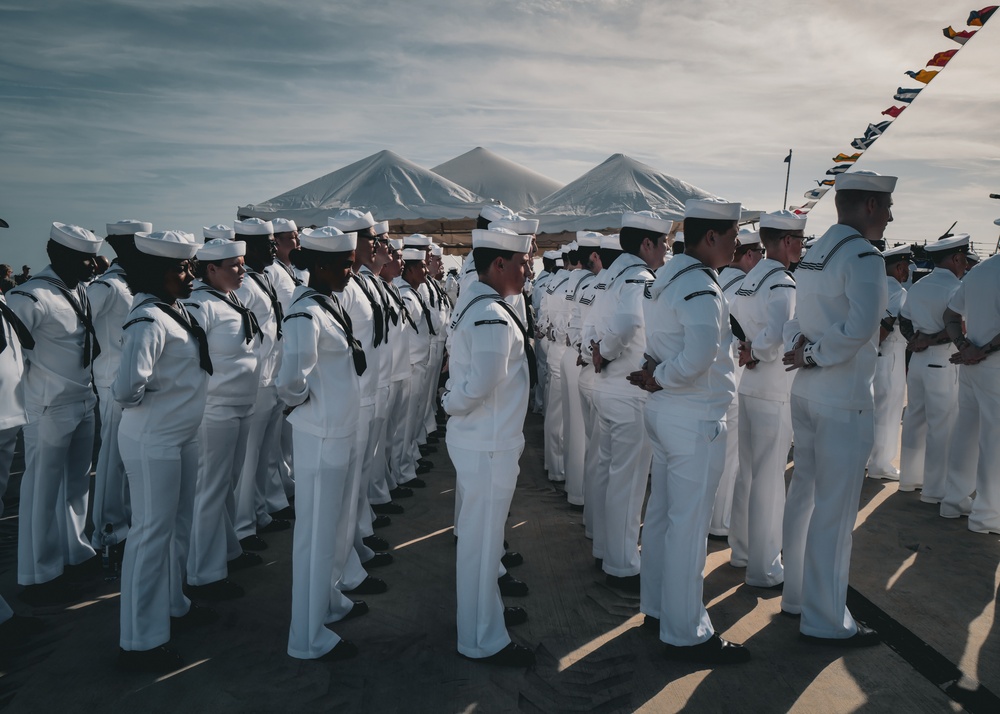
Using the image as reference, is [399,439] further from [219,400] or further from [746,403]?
[746,403]

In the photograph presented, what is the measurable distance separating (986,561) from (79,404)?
22.1 feet

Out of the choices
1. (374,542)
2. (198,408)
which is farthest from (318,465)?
(374,542)

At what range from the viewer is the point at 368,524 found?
539 centimetres

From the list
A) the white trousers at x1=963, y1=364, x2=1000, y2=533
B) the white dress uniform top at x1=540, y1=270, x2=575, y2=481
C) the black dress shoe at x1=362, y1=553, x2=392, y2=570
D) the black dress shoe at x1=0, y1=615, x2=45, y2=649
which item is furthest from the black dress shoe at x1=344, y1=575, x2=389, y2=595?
the white trousers at x1=963, y1=364, x2=1000, y2=533

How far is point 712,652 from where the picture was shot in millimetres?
3787

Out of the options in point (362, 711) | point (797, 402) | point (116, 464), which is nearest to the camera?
point (362, 711)

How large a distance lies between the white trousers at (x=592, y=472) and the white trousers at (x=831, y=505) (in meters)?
1.47

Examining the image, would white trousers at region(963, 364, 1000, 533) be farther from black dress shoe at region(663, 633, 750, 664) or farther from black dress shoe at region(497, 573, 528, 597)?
black dress shoe at region(497, 573, 528, 597)

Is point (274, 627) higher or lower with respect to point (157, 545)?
lower

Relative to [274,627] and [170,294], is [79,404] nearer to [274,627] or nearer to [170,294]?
[170,294]

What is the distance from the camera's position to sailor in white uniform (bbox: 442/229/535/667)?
3.55m

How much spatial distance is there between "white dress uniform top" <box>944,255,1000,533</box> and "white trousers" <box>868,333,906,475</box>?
147 cm

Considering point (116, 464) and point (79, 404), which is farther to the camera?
point (116, 464)

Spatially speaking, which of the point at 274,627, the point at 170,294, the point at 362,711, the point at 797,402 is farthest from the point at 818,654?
the point at 170,294
